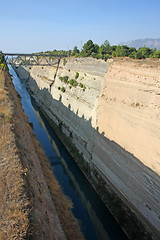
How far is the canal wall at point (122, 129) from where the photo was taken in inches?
413

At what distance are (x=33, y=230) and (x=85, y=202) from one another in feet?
34.3

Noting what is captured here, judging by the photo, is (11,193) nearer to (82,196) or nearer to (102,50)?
(82,196)

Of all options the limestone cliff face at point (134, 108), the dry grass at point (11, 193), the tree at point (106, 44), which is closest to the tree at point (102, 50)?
the tree at point (106, 44)

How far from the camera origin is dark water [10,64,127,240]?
12242 millimetres

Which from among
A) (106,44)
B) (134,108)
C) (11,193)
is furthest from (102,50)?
(11,193)

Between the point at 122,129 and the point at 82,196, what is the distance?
7.01m

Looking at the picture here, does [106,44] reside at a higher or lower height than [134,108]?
higher

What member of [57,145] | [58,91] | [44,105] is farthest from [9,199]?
[44,105]

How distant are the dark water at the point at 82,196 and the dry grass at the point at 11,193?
8.14 m

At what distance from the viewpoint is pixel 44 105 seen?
33.6m

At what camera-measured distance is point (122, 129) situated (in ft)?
42.8

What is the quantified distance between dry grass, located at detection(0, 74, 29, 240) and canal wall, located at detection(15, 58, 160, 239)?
24.9ft

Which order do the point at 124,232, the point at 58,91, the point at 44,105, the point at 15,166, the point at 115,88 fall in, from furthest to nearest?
the point at 44,105 → the point at 58,91 → the point at 115,88 → the point at 124,232 → the point at 15,166

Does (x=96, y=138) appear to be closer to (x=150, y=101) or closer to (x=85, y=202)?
(x=85, y=202)
